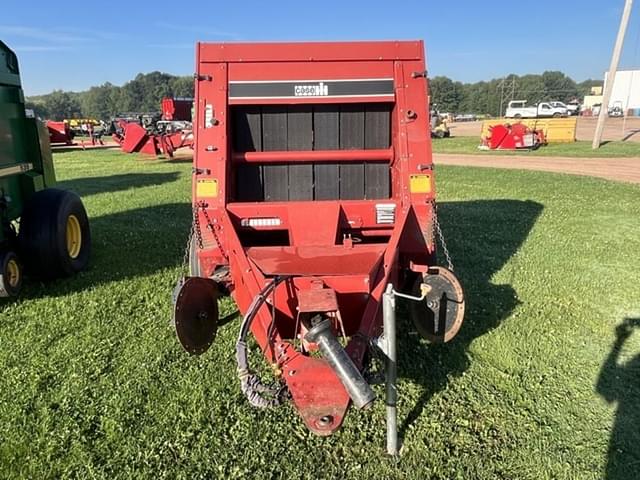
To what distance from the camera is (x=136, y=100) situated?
110 m

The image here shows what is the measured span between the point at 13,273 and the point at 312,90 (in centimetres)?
313

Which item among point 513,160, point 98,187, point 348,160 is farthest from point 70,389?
point 513,160

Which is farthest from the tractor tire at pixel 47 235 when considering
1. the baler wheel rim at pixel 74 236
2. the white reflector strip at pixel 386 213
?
the white reflector strip at pixel 386 213

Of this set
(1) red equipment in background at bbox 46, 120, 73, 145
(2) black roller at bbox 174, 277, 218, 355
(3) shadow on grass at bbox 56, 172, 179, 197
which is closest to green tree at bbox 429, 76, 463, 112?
(1) red equipment in background at bbox 46, 120, 73, 145

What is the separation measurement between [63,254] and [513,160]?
15991 mm

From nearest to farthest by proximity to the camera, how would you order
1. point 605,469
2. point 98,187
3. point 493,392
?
point 605,469 → point 493,392 → point 98,187

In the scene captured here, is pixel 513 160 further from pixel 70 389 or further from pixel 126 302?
pixel 70 389

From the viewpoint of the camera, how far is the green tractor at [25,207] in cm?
519

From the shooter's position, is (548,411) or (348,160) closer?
(548,411)

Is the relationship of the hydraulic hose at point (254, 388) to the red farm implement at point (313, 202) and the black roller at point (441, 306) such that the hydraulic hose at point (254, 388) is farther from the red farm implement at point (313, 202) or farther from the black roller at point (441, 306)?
the black roller at point (441, 306)

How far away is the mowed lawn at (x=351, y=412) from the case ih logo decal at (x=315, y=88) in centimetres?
186

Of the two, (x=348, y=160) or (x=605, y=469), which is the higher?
(x=348, y=160)

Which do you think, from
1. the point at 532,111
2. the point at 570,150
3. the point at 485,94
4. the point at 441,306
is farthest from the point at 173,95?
the point at 441,306

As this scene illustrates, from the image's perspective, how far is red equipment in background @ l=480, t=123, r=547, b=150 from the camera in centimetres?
2161
